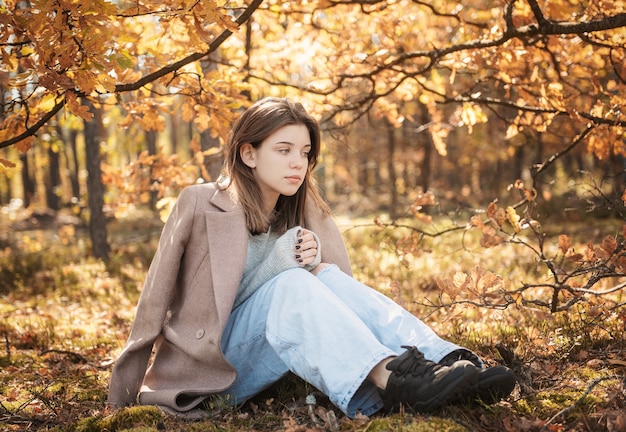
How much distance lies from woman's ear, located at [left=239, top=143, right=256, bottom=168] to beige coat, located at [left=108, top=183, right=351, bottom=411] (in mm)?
305

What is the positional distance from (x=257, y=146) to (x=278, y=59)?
2.34 m

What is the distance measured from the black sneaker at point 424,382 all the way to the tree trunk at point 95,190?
6586mm

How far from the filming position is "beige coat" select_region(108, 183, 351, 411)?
292cm

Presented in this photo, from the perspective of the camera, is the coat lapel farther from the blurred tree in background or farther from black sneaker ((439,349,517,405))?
black sneaker ((439,349,517,405))

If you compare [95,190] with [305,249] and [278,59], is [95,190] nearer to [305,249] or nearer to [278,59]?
[278,59]

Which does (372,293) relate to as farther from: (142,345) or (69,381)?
(69,381)

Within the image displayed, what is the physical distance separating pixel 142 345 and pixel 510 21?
3.01 m

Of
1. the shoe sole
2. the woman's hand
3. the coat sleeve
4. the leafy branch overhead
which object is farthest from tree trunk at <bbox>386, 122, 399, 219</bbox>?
the shoe sole

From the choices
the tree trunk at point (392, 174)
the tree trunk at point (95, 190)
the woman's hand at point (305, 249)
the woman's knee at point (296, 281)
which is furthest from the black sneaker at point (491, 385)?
the tree trunk at point (392, 174)

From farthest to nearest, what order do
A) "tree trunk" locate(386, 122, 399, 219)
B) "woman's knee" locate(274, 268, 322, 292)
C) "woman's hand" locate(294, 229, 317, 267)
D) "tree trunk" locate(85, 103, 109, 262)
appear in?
"tree trunk" locate(386, 122, 399, 219)
"tree trunk" locate(85, 103, 109, 262)
"woman's hand" locate(294, 229, 317, 267)
"woman's knee" locate(274, 268, 322, 292)

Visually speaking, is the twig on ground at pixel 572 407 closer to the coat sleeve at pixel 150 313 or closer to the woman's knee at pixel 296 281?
the woman's knee at pixel 296 281

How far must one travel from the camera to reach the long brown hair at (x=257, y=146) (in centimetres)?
322

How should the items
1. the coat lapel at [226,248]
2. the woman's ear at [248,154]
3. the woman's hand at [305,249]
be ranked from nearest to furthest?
the coat lapel at [226,248] < the woman's hand at [305,249] < the woman's ear at [248,154]

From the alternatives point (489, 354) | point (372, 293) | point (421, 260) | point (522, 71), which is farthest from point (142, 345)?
point (421, 260)
